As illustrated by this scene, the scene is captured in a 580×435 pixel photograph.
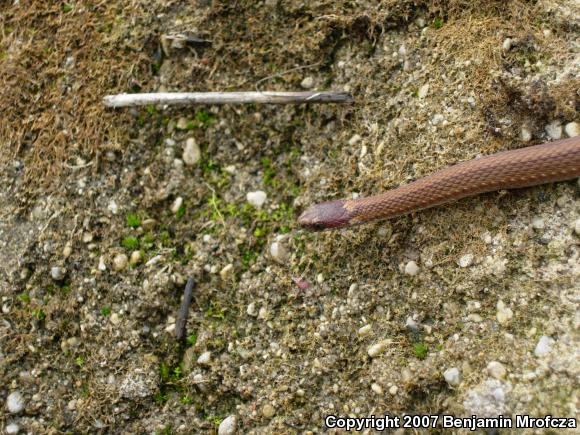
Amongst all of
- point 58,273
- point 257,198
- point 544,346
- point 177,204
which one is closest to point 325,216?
point 257,198

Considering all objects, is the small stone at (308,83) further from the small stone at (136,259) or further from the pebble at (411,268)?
the small stone at (136,259)

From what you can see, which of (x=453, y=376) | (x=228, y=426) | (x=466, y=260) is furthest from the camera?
(x=228, y=426)

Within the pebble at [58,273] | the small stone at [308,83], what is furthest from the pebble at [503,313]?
the pebble at [58,273]

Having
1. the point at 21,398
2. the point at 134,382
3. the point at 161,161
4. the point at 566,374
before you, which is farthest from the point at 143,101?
the point at 566,374

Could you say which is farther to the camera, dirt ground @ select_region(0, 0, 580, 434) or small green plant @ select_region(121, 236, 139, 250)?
small green plant @ select_region(121, 236, 139, 250)

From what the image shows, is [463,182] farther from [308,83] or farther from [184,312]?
[184,312]

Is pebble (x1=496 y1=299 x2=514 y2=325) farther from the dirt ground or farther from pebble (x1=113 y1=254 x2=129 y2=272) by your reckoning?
pebble (x1=113 y1=254 x2=129 y2=272)

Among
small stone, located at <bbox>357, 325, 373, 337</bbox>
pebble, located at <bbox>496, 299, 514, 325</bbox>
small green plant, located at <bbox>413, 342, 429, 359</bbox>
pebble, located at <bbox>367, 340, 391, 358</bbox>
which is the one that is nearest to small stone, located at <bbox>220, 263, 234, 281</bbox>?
small stone, located at <bbox>357, 325, 373, 337</bbox>
